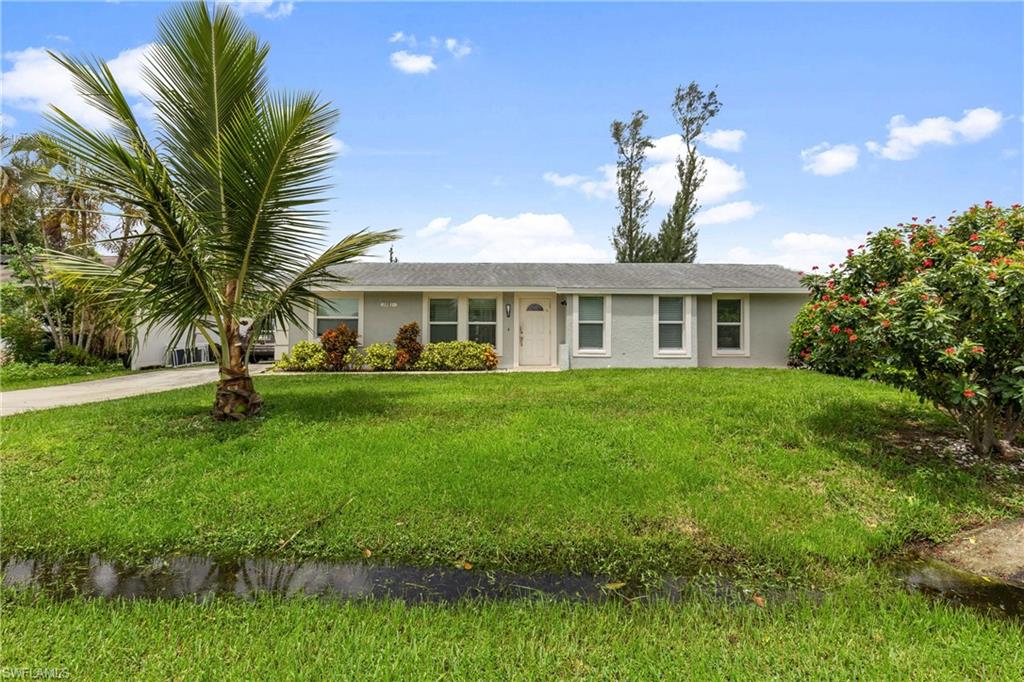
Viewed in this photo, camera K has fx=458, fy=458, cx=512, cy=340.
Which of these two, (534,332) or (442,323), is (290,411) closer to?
(442,323)

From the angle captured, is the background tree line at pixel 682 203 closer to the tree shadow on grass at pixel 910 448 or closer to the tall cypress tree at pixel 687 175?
the tall cypress tree at pixel 687 175

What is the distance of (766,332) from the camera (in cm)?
1378

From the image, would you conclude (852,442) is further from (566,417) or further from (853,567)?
(566,417)

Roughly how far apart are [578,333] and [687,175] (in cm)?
2034

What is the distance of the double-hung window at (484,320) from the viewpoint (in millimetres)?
13922

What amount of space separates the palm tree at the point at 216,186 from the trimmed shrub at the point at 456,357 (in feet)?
21.2

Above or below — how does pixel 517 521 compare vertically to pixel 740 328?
below

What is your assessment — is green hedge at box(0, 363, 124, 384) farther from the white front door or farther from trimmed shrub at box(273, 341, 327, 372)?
the white front door

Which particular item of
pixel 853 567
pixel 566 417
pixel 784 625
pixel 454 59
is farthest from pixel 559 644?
pixel 454 59

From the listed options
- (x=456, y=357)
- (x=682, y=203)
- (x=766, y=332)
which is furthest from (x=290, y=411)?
(x=682, y=203)

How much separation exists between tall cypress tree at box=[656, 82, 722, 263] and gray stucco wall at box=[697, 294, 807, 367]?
14764 mm

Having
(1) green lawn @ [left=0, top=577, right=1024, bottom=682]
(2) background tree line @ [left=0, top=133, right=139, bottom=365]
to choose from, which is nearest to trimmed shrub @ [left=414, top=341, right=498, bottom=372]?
(2) background tree line @ [left=0, top=133, right=139, bottom=365]

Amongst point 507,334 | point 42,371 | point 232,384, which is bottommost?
point 42,371

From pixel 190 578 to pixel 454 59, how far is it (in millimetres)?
10257
